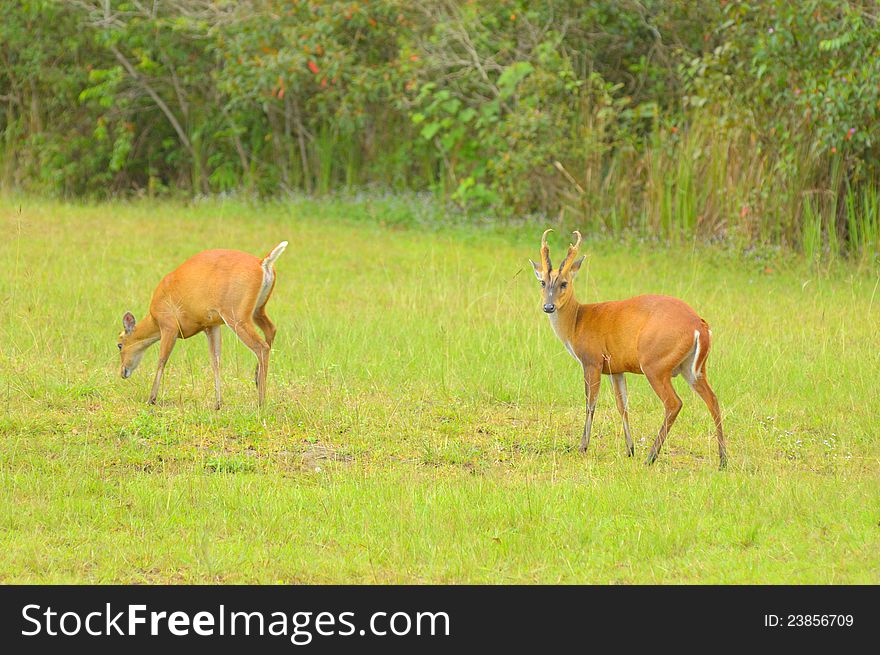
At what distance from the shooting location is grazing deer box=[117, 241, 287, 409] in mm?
7883

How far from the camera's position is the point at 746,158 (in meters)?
13.5

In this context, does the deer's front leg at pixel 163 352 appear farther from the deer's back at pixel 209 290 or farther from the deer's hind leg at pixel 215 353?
the deer's hind leg at pixel 215 353

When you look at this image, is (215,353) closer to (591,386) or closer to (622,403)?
(591,386)

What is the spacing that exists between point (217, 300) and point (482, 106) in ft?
27.0

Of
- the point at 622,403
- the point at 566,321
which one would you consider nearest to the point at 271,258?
the point at 566,321

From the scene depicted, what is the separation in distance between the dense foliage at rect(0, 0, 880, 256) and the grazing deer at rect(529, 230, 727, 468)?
566 centimetres

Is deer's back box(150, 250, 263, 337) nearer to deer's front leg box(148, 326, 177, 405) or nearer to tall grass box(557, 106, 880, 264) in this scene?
deer's front leg box(148, 326, 177, 405)

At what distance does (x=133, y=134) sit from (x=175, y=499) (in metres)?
13.9

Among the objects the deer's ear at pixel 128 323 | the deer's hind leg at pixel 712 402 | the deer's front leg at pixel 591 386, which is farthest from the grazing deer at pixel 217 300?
the deer's hind leg at pixel 712 402

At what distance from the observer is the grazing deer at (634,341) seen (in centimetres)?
666

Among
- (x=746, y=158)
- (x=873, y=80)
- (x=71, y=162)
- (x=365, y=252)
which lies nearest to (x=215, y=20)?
(x=71, y=162)

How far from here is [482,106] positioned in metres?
15.6

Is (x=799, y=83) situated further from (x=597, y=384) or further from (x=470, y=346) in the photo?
(x=597, y=384)

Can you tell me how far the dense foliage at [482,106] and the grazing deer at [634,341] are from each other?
5662 mm
